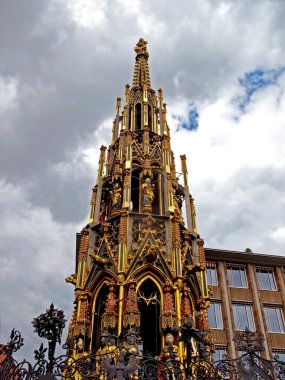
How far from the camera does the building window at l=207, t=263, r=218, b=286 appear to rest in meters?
29.4

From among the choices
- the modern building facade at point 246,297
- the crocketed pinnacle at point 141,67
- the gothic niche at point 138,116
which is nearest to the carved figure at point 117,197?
the gothic niche at point 138,116

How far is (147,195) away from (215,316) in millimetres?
10771

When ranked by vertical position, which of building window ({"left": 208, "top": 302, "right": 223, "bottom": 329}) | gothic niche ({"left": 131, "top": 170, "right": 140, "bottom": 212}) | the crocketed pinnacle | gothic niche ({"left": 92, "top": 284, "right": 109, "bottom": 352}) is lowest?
gothic niche ({"left": 92, "top": 284, "right": 109, "bottom": 352})

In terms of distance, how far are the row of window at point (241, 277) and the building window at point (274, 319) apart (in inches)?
66.4

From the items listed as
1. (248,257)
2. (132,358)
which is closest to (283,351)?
(248,257)

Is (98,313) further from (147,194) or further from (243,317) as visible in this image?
(243,317)

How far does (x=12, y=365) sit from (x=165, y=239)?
11.1 m

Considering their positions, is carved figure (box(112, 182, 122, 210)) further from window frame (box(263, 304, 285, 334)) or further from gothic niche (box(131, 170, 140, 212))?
window frame (box(263, 304, 285, 334))

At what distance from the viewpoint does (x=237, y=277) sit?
30.4m

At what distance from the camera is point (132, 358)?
31.6 ft

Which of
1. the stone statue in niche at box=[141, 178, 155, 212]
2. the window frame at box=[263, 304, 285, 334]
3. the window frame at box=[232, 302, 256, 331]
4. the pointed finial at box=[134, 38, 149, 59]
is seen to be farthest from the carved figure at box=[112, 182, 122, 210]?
the pointed finial at box=[134, 38, 149, 59]

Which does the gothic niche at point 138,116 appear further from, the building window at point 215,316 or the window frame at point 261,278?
the window frame at point 261,278

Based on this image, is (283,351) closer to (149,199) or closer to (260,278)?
(260,278)

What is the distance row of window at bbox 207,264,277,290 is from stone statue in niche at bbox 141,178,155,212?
397 inches
